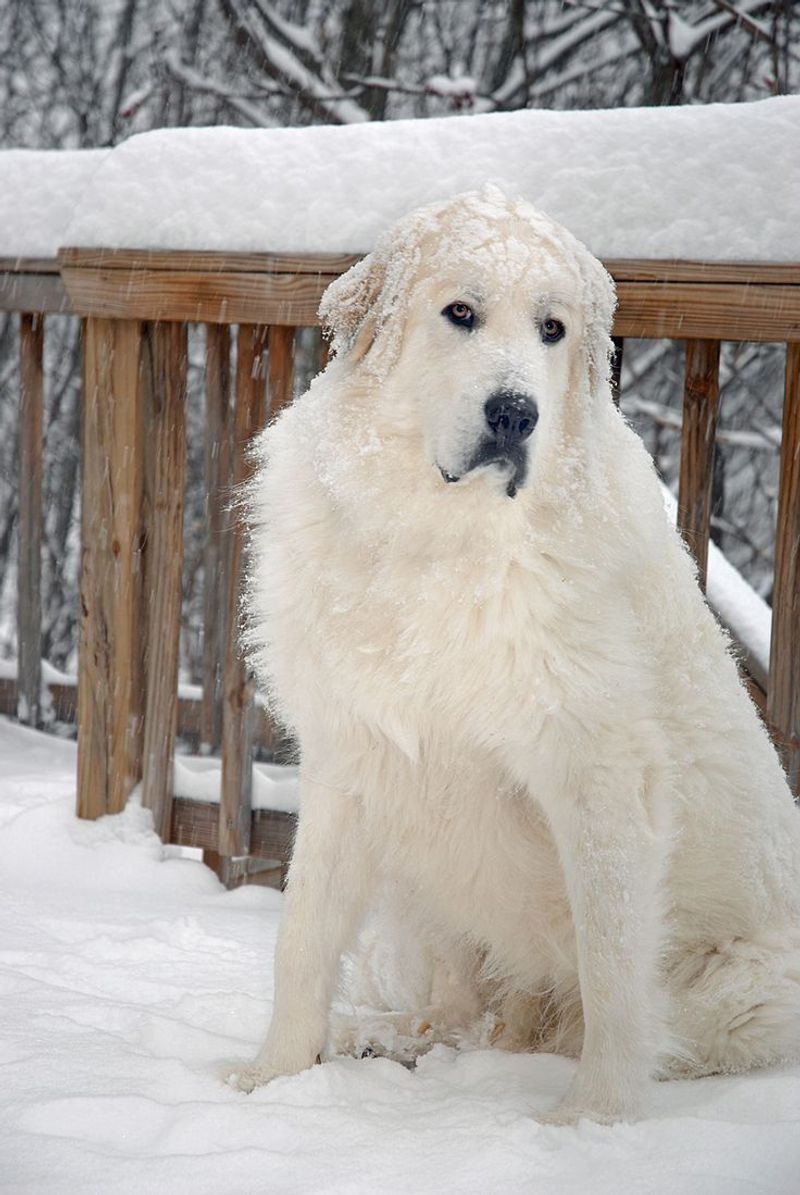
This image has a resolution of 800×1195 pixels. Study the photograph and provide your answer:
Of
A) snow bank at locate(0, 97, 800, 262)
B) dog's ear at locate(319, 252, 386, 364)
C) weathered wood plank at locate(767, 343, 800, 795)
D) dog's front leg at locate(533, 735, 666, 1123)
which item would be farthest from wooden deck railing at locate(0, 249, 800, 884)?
dog's front leg at locate(533, 735, 666, 1123)

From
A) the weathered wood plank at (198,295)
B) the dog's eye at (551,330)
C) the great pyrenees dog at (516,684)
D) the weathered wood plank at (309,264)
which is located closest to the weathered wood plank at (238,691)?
the weathered wood plank at (198,295)

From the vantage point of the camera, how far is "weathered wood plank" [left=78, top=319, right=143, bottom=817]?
394cm

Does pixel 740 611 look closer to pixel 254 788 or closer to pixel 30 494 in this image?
pixel 254 788

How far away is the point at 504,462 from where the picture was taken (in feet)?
7.31

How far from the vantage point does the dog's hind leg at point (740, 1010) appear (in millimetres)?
2350

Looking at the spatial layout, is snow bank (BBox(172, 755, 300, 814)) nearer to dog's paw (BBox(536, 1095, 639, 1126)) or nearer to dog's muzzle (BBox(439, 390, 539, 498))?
dog's paw (BBox(536, 1095, 639, 1126))

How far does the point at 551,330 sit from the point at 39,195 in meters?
2.74

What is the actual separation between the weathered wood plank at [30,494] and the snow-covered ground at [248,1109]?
→ 6.24 ft

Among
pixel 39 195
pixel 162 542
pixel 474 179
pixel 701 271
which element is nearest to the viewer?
pixel 701 271

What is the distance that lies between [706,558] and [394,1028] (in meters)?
1.64

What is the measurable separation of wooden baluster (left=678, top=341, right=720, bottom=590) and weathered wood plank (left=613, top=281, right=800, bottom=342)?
0.30ft

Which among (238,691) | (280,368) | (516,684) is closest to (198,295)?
(280,368)

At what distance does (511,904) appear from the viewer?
8.17ft

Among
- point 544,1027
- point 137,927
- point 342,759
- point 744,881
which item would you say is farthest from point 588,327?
point 137,927
